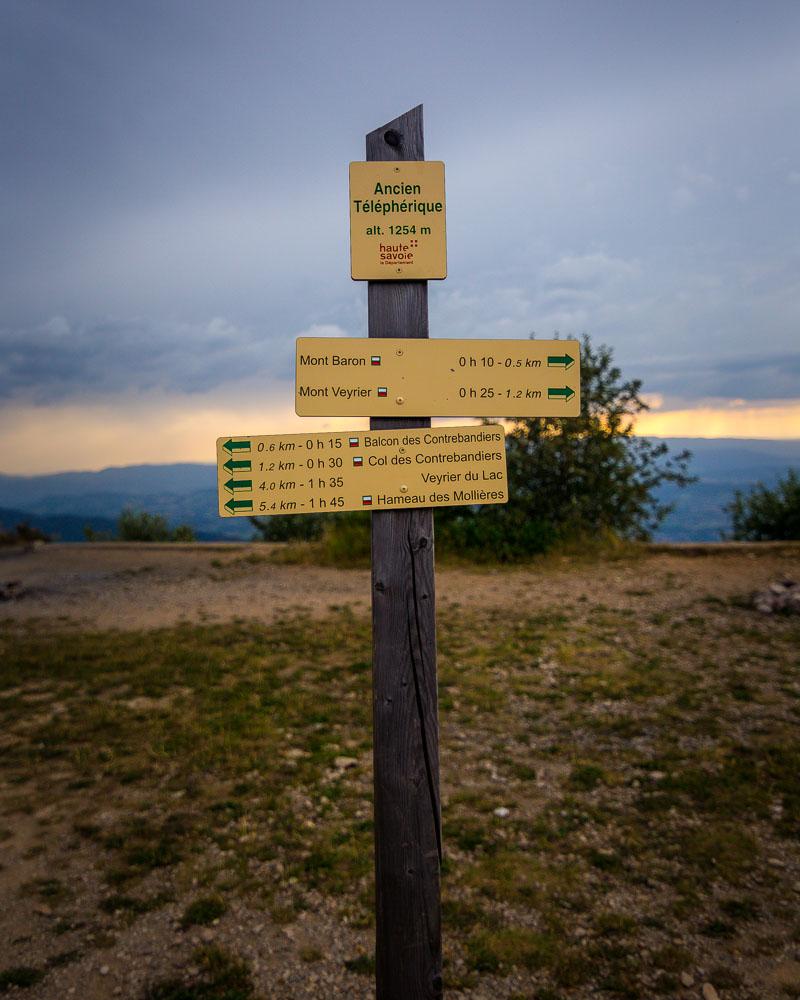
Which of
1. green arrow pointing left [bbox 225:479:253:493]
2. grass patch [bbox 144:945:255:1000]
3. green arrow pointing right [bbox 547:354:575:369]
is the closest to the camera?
green arrow pointing left [bbox 225:479:253:493]

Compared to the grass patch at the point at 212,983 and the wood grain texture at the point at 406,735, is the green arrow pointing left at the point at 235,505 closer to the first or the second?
the wood grain texture at the point at 406,735

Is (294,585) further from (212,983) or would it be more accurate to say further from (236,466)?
(236,466)

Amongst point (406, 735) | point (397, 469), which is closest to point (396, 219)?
point (397, 469)

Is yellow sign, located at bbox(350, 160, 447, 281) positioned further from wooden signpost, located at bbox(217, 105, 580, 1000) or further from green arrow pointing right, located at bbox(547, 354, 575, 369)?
green arrow pointing right, located at bbox(547, 354, 575, 369)

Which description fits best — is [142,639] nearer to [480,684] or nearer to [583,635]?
[480,684]

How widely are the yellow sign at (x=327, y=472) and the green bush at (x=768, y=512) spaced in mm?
12307

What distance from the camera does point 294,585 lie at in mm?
9734

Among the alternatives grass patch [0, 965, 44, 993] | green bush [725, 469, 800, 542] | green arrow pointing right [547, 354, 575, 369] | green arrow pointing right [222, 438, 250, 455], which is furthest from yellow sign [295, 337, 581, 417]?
green bush [725, 469, 800, 542]

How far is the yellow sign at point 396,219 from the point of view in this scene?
87.1 inches

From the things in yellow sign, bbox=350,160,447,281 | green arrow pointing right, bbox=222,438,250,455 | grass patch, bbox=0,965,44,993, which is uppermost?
yellow sign, bbox=350,160,447,281

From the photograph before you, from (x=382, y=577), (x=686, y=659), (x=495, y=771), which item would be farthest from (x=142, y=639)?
(x=382, y=577)

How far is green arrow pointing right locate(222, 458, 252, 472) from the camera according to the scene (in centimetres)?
218

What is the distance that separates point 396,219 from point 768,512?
12864 mm

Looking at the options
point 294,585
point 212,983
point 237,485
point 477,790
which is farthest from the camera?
point 294,585
